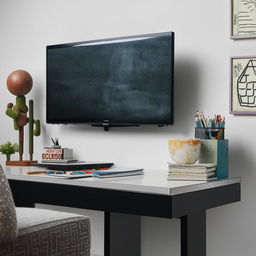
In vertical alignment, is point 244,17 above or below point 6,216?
above

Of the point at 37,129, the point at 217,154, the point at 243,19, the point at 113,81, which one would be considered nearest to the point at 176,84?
the point at 113,81

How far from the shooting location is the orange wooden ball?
3.54 metres

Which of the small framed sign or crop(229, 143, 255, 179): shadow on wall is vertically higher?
the small framed sign

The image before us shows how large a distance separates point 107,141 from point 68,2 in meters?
0.94

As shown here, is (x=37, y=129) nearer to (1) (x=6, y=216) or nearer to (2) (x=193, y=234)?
(2) (x=193, y=234)

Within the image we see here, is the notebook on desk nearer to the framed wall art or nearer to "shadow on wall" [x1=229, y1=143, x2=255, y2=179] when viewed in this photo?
"shadow on wall" [x1=229, y1=143, x2=255, y2=179]

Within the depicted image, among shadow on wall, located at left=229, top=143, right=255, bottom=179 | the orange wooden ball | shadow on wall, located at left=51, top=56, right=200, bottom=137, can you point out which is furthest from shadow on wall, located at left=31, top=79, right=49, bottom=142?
shadow on wall, located at left=229, top=143, right=255, bottom=179

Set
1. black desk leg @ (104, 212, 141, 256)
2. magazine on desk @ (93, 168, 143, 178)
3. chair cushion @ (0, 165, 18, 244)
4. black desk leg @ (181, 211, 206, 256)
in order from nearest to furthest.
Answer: chair cushion @ (0, 165, 18, 244) → black desk leg @ (181, 211, 206, 256) → magazine on desk @ (93, 168, 143, 178) → black desk leg @ (104, 212, 141, 256)

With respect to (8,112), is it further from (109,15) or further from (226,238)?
(226,238)

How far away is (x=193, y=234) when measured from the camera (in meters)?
2.49

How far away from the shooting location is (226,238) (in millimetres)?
2939

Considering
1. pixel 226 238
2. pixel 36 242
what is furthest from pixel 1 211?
pixel 226 238

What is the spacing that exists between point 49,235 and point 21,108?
6.61 feet

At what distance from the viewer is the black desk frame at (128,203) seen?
2.31 m
